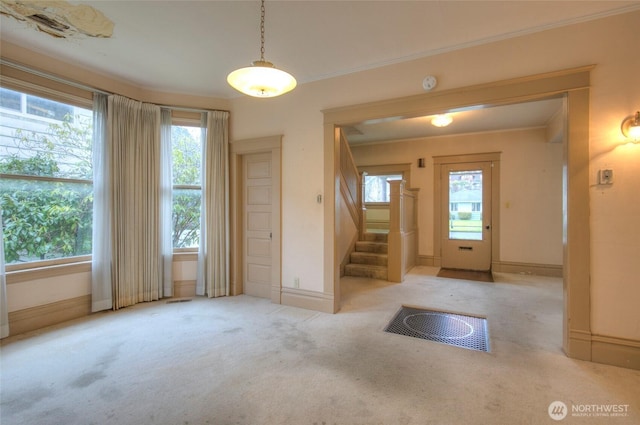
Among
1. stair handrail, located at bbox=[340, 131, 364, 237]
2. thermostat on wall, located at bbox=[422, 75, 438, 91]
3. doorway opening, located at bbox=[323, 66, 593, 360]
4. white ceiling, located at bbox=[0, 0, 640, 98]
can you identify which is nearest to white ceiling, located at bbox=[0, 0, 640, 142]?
white ceiling, located at bbox=[0, 0, 640, 98]

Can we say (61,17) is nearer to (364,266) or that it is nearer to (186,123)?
(186,123)

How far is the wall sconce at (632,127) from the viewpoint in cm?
229

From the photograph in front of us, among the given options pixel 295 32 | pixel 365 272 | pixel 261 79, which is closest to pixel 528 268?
pixel 365 272

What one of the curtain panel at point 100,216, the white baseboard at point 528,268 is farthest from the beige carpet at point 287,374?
the white baseboard at point 528,268

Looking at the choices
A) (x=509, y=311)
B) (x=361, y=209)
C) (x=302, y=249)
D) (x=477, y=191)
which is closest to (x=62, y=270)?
(x=302, y=249)

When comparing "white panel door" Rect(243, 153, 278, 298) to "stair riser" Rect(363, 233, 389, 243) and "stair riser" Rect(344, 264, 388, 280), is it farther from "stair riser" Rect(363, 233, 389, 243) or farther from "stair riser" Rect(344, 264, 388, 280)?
"stair riser" Rect(363, 233, 389, 243)

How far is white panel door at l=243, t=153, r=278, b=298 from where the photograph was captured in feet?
13.9

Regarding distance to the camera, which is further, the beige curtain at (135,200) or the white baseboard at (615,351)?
the beige curtain at (135,200)

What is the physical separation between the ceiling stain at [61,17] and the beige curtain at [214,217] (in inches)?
66.2

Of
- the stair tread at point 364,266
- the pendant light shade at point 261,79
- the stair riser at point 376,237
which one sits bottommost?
the stair tread at point 364,266

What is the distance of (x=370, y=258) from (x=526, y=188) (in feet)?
11.3

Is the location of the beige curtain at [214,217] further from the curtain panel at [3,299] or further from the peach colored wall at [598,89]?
the curtain panel at [3,299]

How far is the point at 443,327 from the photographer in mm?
3197

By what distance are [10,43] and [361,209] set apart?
5503 mm
